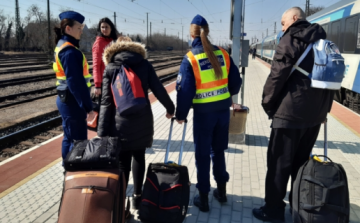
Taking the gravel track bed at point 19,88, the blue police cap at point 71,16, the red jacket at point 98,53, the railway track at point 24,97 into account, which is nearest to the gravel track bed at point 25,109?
the railway track at point 24,97

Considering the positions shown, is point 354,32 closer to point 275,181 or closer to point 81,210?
point 275,181

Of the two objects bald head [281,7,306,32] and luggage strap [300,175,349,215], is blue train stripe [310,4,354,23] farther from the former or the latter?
luggage strap [300,175,349,215]

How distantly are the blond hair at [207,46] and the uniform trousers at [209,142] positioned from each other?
0.44 m

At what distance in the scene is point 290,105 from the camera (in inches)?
115

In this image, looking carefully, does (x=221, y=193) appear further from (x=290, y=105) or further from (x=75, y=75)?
(x=75, y=75)

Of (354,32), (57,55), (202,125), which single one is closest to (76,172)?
(202,125)

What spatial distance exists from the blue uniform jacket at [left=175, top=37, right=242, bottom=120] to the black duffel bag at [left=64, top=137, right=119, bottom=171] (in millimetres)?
841

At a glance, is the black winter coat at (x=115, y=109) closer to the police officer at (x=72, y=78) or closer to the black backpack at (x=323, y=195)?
the police officer at (x=72, y=78)

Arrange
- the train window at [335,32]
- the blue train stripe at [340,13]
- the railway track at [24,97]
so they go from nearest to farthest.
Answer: the blue train stripe at [340,13] < the railway track at [24,97] < the train window at [335,32]

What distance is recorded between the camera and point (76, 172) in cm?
271

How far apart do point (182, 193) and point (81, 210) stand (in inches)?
36.4

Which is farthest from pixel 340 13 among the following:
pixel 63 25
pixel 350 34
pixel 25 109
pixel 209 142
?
pixel 25 109

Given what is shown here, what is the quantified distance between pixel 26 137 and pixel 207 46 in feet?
18.3

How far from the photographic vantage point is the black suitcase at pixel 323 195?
2656 millimetres
